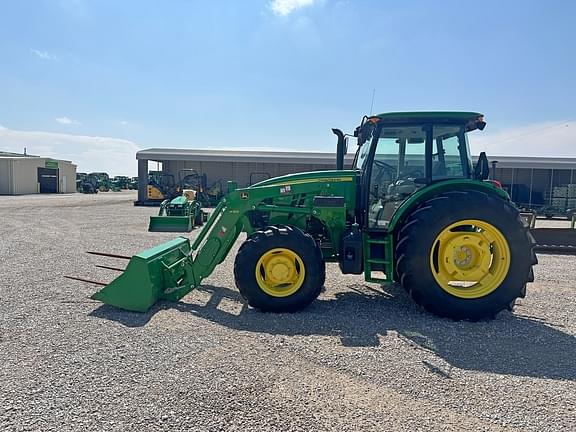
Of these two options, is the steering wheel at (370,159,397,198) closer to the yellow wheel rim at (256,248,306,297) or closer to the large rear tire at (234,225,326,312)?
the large rear tire at (234,225,326,312)

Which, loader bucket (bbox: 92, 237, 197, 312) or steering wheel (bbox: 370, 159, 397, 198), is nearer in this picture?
loader bucket (bbox: 92, 237, 197, 312)

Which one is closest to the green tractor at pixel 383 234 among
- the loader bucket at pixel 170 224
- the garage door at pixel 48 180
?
the loader bucket at pixel 170 224

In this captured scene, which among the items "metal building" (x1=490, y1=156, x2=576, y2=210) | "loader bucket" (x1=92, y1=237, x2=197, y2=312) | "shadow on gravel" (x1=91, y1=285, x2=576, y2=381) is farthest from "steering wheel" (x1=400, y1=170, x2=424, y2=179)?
"metal building" (x1=490, y1=156, x2=576, y2=210)

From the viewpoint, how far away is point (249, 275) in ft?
15.5

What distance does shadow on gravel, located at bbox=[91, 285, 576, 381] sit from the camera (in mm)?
3574

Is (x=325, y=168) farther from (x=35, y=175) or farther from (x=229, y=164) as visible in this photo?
(x=35, y=175)

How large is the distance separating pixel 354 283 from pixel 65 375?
4373mm

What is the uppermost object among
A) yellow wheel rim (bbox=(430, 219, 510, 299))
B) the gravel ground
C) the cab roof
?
the cab roof

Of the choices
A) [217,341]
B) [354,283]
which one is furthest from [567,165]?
[217,341]

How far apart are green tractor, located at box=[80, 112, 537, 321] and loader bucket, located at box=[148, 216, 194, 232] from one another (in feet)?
25.1

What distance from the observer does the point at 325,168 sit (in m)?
25.5

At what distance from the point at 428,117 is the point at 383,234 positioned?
1662 millimetres

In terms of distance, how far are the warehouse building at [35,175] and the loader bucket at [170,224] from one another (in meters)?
30.4

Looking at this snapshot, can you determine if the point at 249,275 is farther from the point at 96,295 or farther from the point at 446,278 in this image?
the point at 446,278
